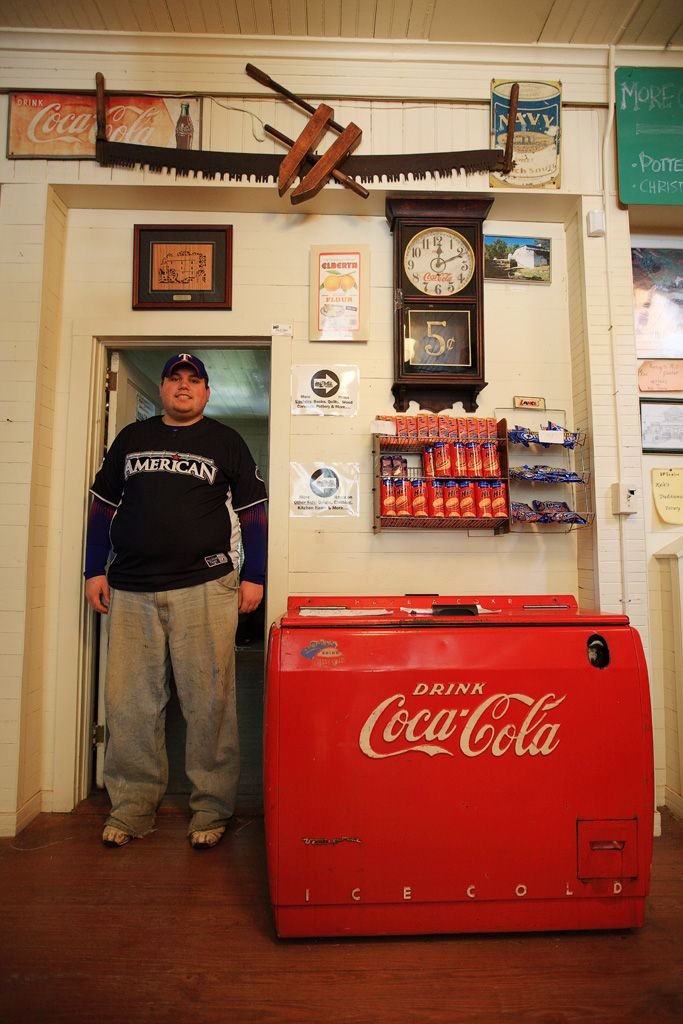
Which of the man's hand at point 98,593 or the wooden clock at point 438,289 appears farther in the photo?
the wooden clock at point 438,289

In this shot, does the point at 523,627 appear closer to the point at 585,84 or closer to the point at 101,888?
the point at 101,888

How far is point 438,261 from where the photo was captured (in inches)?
89.7

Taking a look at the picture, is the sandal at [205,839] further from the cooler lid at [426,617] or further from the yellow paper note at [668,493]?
the yellow paper note at [668,493]

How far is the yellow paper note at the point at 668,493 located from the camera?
2340 mm

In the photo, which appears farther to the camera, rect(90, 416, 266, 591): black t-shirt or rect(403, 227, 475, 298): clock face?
rect(403, 227, 475, 298): clock face

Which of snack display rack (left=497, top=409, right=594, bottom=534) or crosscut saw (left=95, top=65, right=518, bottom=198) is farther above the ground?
crosscut saw (left=95, top=65, right=518, bottom=198)

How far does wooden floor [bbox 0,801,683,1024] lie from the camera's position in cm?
119

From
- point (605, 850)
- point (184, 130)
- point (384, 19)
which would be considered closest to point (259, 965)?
point (605, 850)

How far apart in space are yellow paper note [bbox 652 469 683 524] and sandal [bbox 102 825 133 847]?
2537 millimetres

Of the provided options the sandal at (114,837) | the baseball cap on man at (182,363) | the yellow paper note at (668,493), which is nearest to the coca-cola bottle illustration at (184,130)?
the baseball cap on man at (182,363)

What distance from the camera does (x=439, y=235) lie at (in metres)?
2.28

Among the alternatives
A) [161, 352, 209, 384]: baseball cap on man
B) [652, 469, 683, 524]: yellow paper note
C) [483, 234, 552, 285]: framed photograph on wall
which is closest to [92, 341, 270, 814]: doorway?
[161, 352, 209, 384]: baseball cap on man

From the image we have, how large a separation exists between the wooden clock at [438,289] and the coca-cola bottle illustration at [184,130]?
0.88m

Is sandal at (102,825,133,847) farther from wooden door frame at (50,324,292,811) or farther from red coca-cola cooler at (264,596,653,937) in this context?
red coca-cola cooler at (264,596,653,937)
